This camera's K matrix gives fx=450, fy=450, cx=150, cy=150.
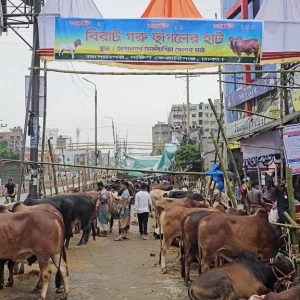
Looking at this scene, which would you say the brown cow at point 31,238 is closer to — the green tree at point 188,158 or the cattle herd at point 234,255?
the cattle herd at point 234,255

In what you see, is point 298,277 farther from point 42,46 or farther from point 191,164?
point 191,164

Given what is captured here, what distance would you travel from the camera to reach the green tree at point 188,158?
110ft

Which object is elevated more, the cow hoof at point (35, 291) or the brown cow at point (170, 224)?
the brown cow at point (170, 224)

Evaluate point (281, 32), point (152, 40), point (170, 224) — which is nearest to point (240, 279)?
point (170, 224)

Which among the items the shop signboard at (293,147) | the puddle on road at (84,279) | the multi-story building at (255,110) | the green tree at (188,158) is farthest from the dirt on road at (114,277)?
the green tree at (188,158)

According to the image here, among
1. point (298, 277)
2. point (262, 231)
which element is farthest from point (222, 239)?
point (298, 277)

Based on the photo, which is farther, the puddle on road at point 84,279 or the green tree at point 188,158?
the green tree at point 188,158

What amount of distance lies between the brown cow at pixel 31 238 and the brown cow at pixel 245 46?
4691mm

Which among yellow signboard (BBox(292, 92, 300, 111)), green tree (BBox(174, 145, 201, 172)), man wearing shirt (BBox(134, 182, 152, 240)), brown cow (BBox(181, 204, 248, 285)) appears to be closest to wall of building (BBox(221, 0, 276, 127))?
green tree (BBox(174, 145, 201, 172))

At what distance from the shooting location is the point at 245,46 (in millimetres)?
8734

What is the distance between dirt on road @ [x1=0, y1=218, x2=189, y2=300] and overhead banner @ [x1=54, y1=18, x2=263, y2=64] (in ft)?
13.9

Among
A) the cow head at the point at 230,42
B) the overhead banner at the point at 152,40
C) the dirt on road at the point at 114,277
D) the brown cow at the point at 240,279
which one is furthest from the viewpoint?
the cow head at the point at 230,42

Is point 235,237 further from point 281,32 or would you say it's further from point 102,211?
point 102,211

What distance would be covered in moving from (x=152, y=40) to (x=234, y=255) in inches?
167
